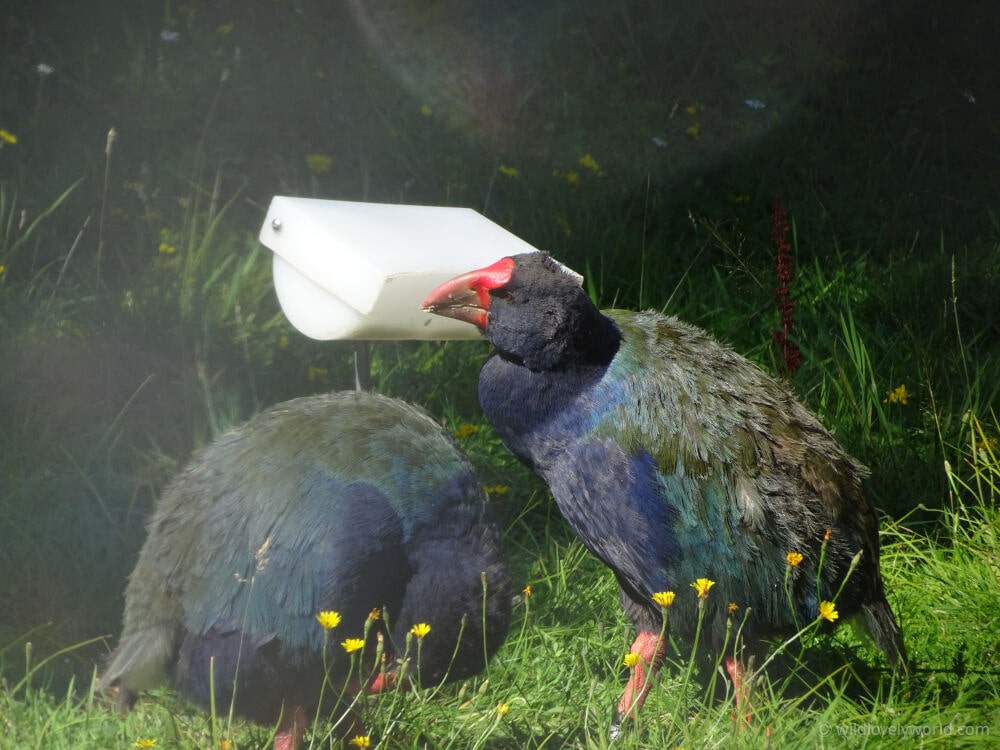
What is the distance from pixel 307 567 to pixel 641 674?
696 millimetres

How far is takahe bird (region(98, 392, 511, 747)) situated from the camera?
232 centimetres

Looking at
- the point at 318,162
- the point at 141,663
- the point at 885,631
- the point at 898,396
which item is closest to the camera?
the point at 141,663

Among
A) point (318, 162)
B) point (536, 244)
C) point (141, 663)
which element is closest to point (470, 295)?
point (141, 663)

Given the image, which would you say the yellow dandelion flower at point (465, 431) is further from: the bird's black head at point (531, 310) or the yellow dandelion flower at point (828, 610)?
the yellow dandelion flower at point (828, 610)

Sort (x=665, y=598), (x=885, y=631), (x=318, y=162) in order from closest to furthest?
1. (x=665, y=598)
2. (x=885, y=631)
3. (x=318, y=162)

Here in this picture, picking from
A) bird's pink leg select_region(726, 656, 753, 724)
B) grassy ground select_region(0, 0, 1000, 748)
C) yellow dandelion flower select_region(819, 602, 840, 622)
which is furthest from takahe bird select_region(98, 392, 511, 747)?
yellow dandelion flower select_region(819, 602, 840, 622)

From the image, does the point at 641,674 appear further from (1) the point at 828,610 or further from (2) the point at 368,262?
(2) the point at 368,262

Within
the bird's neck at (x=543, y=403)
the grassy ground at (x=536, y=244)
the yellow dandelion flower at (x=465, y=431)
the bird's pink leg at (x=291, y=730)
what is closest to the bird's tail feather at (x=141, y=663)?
the grassy ground at (x=536, y=244)

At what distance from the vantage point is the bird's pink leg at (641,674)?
2326mm

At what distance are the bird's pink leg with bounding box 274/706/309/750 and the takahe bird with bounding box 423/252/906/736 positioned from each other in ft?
1.98

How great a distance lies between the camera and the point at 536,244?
4.10 metres

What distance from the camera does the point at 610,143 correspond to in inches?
201

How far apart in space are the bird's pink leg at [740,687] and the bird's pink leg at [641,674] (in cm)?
15

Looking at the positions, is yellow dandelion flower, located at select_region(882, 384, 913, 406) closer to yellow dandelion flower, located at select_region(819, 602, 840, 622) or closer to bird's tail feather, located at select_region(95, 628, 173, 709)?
yellow dandelion flower, located at select_region(819, 602, 840, 622)
